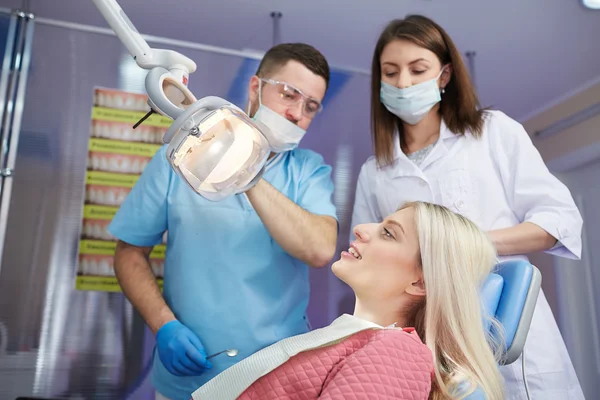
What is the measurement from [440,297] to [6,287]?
1.42 metres

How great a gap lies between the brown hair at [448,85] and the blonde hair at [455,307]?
50cm

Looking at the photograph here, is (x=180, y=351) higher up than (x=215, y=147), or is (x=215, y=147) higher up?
(x=215, y=147)

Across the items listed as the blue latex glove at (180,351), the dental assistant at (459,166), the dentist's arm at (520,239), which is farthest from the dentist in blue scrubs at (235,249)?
the dentist's arm at (520,239)

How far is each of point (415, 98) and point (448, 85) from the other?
18cm

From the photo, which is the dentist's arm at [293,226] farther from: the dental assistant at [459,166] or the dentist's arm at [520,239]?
the dentist's arm at [520,239]

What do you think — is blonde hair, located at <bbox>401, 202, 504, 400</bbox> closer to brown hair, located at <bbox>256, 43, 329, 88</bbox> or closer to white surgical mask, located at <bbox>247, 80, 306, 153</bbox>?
white surgical mask, located at <bbox>247, 80, 306, 153</bbox>

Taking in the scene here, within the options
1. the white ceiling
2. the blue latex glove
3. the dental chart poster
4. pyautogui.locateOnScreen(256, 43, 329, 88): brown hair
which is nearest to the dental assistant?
pyautogui.locateOnScreen(256, 43, 329, 88): brown hair

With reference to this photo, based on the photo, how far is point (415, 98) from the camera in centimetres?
173

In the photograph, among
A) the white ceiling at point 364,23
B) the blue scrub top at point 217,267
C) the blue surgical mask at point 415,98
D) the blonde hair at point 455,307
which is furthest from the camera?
the white ceiling at point 364,23

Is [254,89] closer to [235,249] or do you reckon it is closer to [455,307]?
[235,249]

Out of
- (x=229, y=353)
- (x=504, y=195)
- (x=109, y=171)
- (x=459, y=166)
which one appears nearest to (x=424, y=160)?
(x=459, y=166)

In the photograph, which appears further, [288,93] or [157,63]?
[288,93]

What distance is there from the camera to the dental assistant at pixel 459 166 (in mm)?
1519

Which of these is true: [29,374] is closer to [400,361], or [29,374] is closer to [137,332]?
[137,332]
